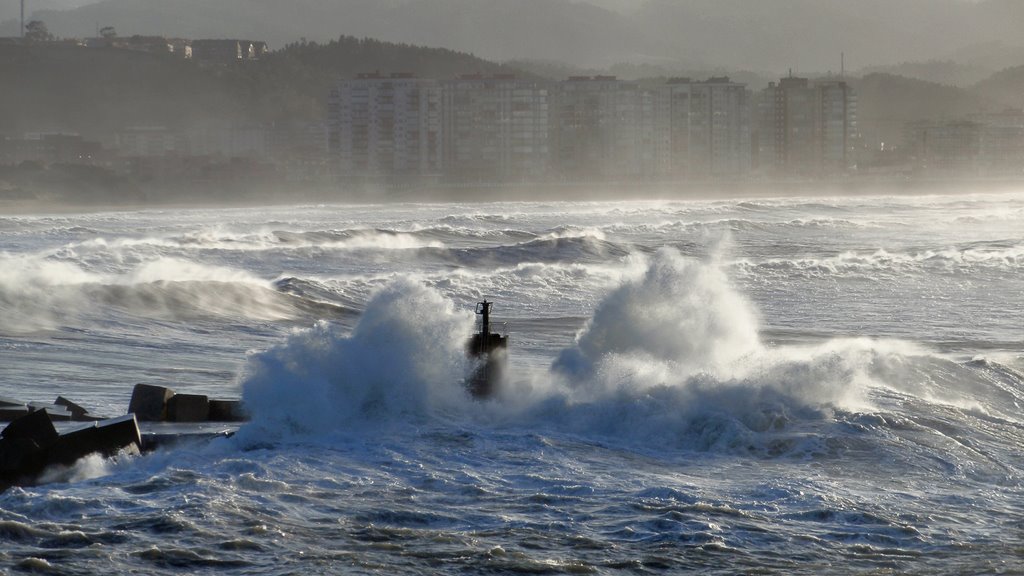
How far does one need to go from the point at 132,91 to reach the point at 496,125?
208ft

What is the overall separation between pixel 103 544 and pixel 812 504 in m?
4.89

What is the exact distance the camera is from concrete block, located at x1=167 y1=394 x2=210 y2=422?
40.8ft

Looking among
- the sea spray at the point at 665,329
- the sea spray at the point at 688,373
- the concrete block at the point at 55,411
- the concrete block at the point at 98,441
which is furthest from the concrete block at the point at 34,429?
the sea spray at the point at 665,329

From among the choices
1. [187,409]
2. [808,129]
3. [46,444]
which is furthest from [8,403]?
[808,129]

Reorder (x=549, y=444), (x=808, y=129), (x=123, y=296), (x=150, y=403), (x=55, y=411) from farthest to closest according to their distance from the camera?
(x=808, y=129), (x=123, y=296), (x=55, y=411), (x=150, y=403), (x=549, y=444)

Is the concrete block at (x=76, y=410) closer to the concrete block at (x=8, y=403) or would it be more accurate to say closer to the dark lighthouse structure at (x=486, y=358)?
the concrete block at (x=8, y=403)

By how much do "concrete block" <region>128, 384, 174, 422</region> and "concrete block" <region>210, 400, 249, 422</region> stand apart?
1.32ft

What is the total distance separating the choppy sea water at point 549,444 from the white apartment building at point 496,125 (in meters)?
114

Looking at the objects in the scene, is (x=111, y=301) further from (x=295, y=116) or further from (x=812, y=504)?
(x=295, y=116)

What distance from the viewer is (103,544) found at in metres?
8.66

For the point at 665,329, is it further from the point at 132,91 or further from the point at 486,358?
the point at 132,91

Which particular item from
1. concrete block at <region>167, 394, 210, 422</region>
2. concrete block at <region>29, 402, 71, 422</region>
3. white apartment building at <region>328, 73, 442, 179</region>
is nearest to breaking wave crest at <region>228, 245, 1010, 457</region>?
concrete block at <region>167, 394, 210, 422</region>

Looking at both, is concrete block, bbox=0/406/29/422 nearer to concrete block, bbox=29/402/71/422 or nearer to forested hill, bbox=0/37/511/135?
concrete block, bbox=29/402/71/422

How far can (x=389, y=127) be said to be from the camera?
13862cm
